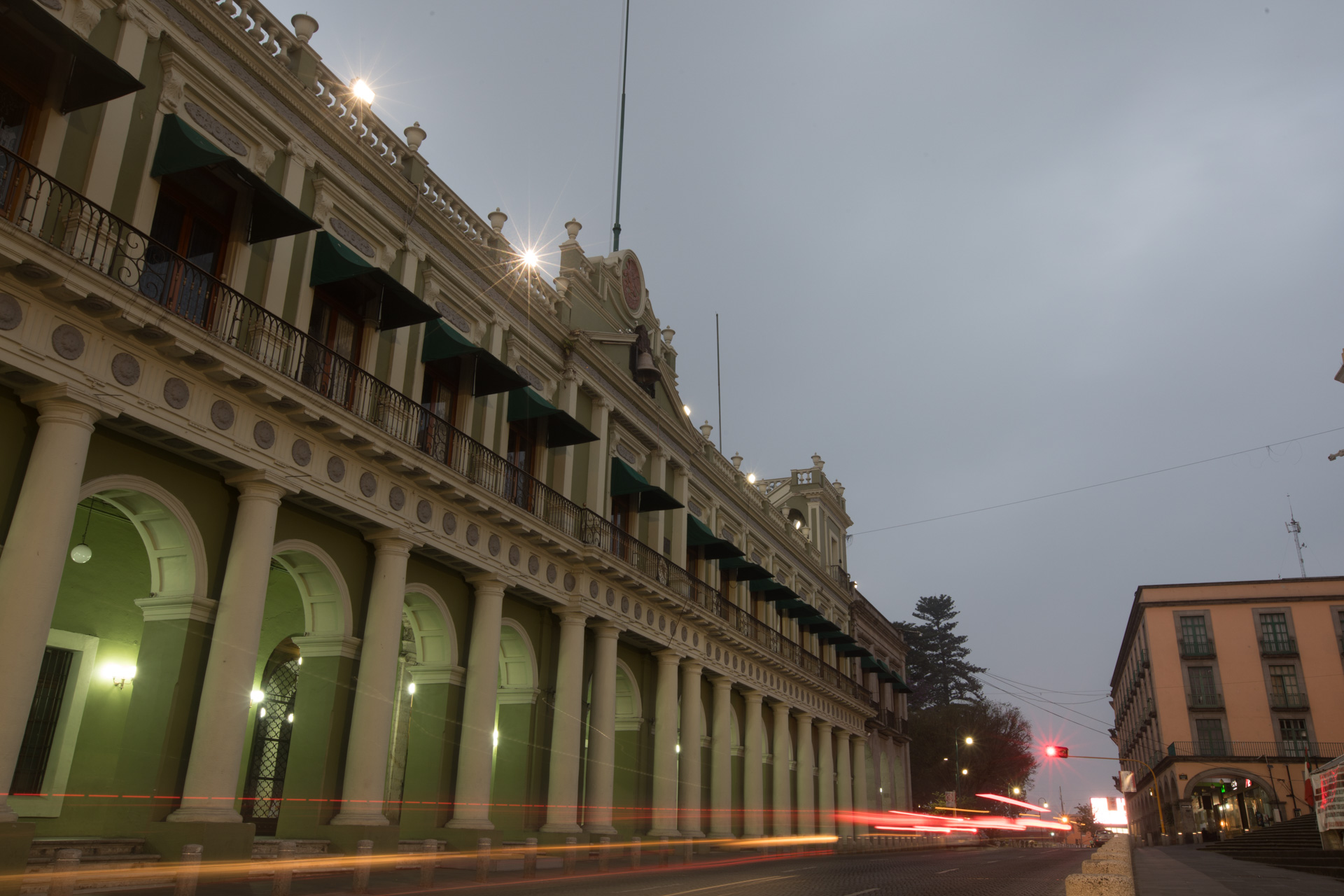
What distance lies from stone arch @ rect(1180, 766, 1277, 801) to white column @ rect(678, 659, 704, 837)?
38335mm

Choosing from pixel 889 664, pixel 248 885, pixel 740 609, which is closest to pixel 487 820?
pixel 248 885

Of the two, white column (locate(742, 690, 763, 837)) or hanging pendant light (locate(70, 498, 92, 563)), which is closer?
hanging pendant light (locate(70, 498, 92, 563))

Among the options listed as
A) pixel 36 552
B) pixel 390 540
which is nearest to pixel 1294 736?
pixel 390 540

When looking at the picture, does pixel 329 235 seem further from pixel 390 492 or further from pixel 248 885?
pixel 248 885

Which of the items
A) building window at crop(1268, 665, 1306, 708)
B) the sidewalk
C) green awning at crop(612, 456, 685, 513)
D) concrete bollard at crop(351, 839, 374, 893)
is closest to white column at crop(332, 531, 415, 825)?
concrete bollard at crop(351, 839, 374, 893)

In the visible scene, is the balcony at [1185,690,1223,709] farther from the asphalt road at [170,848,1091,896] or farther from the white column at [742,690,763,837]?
the asphalt road at [170,848,1091,896]

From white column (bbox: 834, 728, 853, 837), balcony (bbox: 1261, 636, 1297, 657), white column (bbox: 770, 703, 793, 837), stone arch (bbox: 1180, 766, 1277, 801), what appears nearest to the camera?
white column (bbox: 770, 703, 793, 837)

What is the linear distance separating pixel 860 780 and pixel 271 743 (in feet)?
93.4

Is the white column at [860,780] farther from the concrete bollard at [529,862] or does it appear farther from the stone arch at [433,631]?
the stone arch at [433,631]

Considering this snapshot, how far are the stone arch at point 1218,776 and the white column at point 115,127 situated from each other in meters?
56.6

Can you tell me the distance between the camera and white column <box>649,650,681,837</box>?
2245cm

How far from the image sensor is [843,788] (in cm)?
3734

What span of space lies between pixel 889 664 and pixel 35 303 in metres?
49.0

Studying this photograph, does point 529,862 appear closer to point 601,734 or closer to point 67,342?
point 601,734
